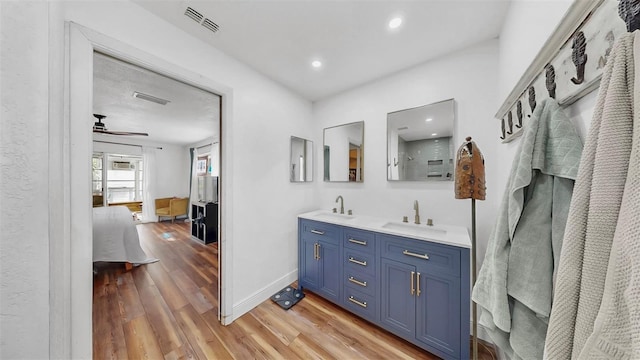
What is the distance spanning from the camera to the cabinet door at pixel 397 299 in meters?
1.52

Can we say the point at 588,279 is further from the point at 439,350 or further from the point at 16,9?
the point at 16,9

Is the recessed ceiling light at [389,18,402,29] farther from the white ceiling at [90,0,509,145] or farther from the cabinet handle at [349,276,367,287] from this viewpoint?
the cabinet handle at [349,276,367,287]

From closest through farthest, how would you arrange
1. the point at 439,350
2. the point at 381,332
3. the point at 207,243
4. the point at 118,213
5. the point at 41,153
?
the point at 41,153
the point at 439,350
the point at 381,332
the point at 118,213
the point at 207,243

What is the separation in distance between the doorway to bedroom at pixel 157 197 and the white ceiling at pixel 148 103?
0.04ft

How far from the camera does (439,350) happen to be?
1398 millimetres

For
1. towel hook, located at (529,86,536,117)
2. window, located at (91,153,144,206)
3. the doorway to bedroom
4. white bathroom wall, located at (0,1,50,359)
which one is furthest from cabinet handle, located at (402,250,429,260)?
window, located at (91,153,144,206)

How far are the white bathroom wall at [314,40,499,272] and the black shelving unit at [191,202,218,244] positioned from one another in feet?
9.30

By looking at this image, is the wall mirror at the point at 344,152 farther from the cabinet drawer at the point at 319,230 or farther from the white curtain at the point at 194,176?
the white curtain at the point at 194,176

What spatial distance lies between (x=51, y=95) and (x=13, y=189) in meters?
0.46

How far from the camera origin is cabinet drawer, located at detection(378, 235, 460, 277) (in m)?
1.36

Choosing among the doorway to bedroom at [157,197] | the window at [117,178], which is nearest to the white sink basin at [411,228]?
the doorway to bedroom at [157,197]

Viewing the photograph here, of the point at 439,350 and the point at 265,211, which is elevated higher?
the point at 265,211

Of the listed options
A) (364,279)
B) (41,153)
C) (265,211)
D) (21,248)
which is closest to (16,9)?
(41,153)

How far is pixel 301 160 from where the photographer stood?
103 inches
